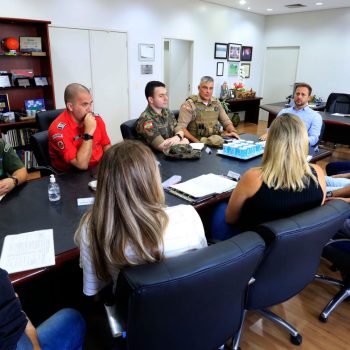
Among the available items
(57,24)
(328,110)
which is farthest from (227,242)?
(328,110)

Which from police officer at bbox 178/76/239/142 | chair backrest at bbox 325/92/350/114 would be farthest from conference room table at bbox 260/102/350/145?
police officer at bbox 178/76/239/142

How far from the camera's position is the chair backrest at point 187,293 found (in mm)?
825

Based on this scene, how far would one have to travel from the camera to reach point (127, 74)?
217 inches

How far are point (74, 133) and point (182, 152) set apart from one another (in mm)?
838

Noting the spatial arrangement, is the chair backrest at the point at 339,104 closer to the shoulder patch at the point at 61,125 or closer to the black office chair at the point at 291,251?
the black office chair at the point at 291,251

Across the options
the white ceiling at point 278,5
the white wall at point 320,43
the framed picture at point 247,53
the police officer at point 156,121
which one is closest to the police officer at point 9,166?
the police officer at point 156,121

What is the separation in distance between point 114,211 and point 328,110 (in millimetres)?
5820

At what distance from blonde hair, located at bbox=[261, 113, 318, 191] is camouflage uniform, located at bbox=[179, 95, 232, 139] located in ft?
6.52

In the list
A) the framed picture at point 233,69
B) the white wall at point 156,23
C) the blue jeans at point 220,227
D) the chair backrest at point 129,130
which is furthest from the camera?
the framed picture at point 233,69

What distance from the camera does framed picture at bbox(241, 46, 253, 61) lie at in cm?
786

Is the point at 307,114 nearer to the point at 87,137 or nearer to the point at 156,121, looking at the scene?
the point at 156,121

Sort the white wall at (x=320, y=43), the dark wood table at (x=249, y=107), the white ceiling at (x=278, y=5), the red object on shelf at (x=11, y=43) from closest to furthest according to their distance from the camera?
1. the red object on shelf at (x=11, y=43)
2. the white ceiling at (x=278, y=5)
3. the white wall at (x=320, y=43)
4. the dark wood table at (x=249, y=107)

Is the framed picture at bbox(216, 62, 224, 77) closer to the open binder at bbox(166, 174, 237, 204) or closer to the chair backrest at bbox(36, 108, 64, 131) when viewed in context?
the chair backrest at bbox(36, 108, 64, 131)

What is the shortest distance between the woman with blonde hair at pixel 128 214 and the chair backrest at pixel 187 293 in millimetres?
111
